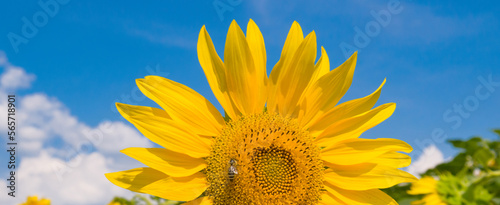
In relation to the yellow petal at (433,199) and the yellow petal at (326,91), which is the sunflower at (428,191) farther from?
the yellow petal at (326,91)

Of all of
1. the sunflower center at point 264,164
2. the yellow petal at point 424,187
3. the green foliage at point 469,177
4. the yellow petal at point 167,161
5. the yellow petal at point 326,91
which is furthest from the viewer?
the yellow petal at point 424,187

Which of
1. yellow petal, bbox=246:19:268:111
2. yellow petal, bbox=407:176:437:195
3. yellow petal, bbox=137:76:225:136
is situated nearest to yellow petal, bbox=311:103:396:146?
yellow petal, bbox=246:19:268:111

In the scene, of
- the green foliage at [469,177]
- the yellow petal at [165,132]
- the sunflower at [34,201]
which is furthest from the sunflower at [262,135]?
the sunflower at [34,201]

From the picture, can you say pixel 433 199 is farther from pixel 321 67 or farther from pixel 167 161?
pixel 167 161

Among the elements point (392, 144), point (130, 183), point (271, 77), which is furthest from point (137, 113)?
point (392, 144)

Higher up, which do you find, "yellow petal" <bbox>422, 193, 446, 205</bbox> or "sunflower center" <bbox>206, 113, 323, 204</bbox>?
"sunflower center" <bbox>206, 113, 323, 204</bbox>

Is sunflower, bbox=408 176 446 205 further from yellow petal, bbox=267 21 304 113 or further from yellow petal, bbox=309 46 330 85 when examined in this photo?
yellow petal, bbox=267 21 304 113
